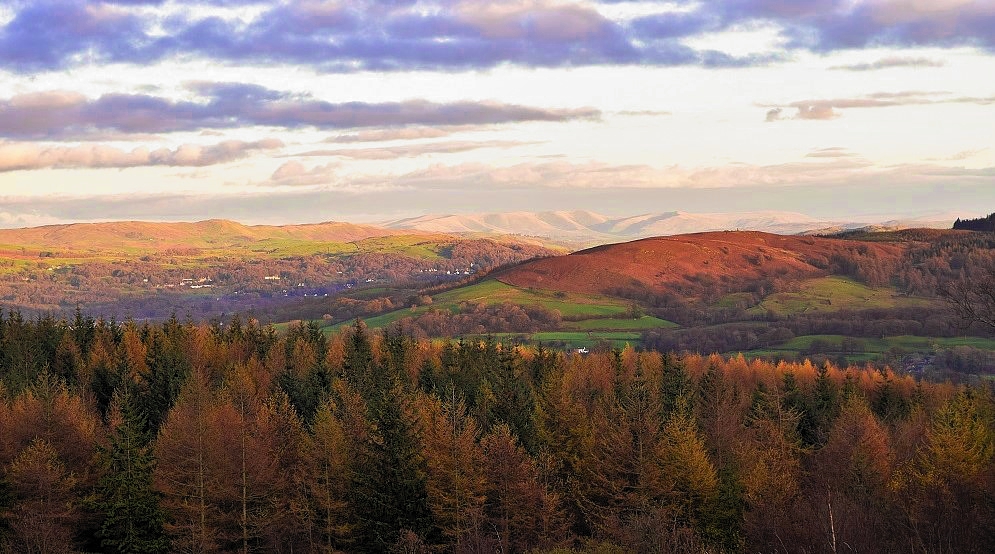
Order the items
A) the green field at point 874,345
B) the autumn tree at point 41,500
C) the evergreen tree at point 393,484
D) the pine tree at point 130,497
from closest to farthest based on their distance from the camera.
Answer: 1. the autumn tree at point 41,500
2. the evergreen tree at point 393,484
3. the pine tree at point 130,497
4. the green field at point 874,345

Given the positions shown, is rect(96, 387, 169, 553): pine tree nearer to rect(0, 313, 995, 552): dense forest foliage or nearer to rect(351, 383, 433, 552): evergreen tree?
rect(0, 313, 995, 552): dense forest foliage

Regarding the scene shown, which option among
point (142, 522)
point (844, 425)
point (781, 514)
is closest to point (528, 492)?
point (781, 514)

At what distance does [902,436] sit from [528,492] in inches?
1658

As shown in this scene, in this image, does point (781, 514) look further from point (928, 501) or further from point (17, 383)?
point (17, 383)

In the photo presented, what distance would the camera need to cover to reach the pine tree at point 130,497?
181 feet

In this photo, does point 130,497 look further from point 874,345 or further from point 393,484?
point 874,345

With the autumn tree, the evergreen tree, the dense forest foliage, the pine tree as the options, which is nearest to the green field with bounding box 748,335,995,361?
the dense forest foliage

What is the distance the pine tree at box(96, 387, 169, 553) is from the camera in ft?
181

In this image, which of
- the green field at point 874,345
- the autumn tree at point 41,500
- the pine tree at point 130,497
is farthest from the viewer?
the green field at point 874,345

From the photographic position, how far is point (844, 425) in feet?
232

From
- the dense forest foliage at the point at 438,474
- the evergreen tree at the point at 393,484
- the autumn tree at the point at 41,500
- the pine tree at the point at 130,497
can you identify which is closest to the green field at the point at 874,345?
the dense forest foliage at the point at 438,474

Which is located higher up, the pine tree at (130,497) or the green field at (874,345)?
the pine tree at (130,497)

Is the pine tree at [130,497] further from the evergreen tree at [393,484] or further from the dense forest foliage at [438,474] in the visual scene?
the evergreen tree at [393,484]

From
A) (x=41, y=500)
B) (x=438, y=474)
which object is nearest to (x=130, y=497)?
(x=41, y=500)
